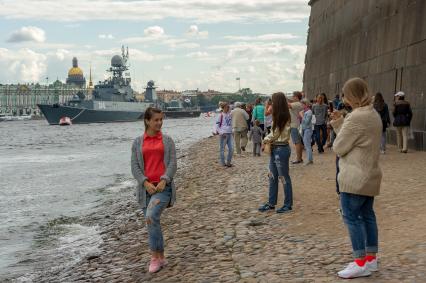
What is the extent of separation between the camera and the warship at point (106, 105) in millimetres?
117062

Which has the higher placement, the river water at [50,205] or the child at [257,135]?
the child at [257,135]

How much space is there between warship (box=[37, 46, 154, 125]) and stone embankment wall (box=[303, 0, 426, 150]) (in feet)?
286

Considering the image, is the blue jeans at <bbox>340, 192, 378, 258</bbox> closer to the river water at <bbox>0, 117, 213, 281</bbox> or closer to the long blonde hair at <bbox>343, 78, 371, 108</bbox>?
the long blonde hair at <bbox>343, 78, 371, 108</bbox>

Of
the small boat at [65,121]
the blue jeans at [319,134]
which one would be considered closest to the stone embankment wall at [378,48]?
the blue jeans at [319,134]

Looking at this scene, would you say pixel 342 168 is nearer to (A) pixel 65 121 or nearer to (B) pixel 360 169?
(B) pixel 360 169

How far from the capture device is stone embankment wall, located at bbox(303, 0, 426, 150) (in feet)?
58.0

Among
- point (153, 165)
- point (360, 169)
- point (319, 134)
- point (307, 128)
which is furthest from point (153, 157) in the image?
point (319, 134)

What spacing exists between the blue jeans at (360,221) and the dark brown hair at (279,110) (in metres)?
3.77

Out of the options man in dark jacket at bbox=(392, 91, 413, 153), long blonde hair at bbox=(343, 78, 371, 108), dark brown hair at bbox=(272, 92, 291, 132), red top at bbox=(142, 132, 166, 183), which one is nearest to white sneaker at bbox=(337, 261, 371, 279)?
long blonde hair at bbox=(343, 78, 371, 108)

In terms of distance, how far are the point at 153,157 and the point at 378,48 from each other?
1686cm

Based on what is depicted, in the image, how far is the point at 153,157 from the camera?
6855 millimetres

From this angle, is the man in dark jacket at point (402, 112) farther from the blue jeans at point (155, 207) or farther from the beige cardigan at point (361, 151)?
the beige cardigan at point (361, 151)

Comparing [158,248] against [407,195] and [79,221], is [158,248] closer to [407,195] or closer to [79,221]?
[407,195]

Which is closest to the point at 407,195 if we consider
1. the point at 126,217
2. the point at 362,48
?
the point at 126,217
